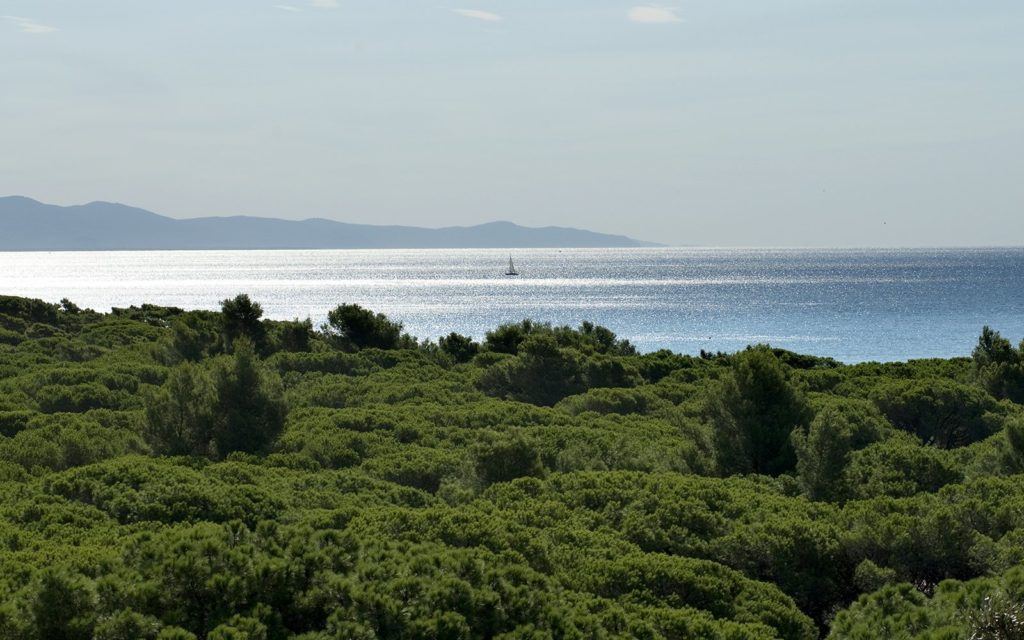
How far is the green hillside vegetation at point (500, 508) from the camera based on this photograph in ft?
46.4

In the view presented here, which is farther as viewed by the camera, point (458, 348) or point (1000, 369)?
point (458, 348)

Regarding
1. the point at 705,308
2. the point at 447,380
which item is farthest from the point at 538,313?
the point at 447,380

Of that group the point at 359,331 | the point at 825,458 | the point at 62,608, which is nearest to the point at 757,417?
the point at 825,458

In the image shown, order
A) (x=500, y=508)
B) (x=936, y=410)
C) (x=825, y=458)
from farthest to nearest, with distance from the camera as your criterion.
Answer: (x=936, y=410) → (x=825, y=458) → (x=500, y=508)

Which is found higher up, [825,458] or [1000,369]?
[825,458]

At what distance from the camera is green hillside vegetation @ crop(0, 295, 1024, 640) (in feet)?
46.4

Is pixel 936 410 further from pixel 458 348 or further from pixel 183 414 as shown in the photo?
pixel 458 348

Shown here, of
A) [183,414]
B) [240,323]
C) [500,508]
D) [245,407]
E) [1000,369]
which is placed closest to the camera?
[500,508]

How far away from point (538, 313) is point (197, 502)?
12825 cm

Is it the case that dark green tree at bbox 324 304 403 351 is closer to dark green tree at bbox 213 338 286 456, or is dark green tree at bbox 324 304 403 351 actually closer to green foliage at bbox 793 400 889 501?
dark green tree at bbox 213 338 286 456

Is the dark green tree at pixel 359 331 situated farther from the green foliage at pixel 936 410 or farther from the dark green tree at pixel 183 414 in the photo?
the green foliage at pixel 936 410

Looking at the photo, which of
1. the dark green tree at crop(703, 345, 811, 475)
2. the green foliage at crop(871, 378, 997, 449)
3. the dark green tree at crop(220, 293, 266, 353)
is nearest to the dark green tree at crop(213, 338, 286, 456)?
the dark green tree at crop(703, 345, 811, 475)

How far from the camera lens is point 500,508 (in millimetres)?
23125

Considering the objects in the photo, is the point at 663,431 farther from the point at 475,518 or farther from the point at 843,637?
the point at 843,637
